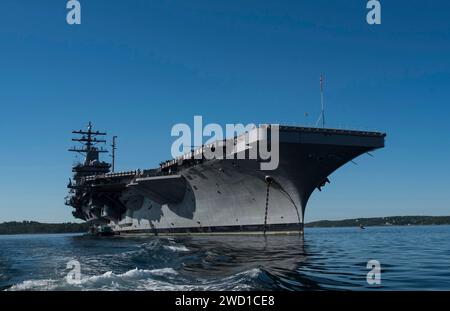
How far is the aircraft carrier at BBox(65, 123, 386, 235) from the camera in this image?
91.3 feet

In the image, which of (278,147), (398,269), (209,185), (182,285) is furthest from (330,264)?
(209,185)

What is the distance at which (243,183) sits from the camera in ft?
104

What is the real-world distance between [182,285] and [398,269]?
268 inches

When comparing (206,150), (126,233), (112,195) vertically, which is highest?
(206,150)

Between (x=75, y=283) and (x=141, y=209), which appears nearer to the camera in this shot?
(x=75, y=283)

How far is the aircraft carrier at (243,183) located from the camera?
27828mm

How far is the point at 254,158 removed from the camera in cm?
2791

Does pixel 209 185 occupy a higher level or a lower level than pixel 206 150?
lower

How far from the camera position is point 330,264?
575 inches

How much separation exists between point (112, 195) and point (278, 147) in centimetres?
2927
